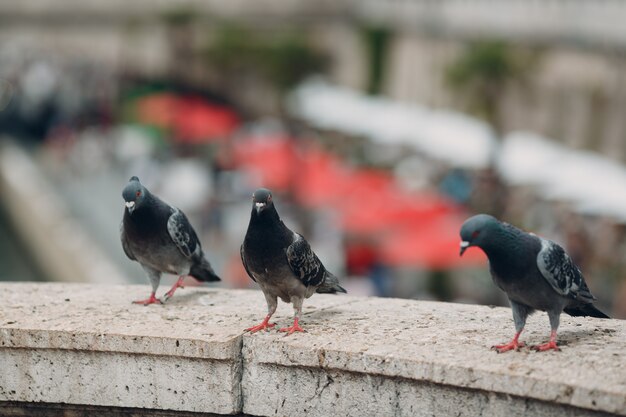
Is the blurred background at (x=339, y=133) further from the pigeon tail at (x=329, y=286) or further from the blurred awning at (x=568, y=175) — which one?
the pigeon tail at (x=329, y=286)

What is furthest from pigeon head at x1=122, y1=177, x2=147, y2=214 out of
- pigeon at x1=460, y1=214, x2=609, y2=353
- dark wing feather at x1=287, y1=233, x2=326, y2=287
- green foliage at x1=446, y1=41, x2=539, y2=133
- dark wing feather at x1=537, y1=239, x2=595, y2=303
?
green foliage at x1=446, y1=41, x2=539, y2=133

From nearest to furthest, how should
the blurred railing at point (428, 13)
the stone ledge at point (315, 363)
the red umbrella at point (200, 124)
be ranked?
the stone ledge at point (315, 363) < the blurred railing at point (428, 13) < the red umbrella at point (200, 124)

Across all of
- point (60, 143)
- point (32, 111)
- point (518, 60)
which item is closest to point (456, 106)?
point (518, 60)

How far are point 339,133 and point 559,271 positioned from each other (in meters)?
30.3

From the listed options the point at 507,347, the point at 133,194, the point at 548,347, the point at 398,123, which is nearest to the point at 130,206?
the point at 133,194

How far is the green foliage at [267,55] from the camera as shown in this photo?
46.5 m

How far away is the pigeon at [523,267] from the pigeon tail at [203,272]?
8.83ft

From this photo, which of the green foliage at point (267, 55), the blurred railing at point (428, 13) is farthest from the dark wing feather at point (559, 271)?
the green foliage at point (267, 55)

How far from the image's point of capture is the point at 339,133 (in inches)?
1470

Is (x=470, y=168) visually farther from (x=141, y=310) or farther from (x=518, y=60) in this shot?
(x=141, y=310)

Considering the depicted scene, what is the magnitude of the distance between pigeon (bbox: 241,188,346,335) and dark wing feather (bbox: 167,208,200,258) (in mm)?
1168

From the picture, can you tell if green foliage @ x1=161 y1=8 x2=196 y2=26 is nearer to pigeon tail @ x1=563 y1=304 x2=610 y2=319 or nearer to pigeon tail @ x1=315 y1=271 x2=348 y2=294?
pigeon tail @ x1=315 y1=271 x2=348 y2=294

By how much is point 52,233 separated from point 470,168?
1033 centimetres

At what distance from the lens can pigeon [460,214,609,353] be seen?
23.0ft
